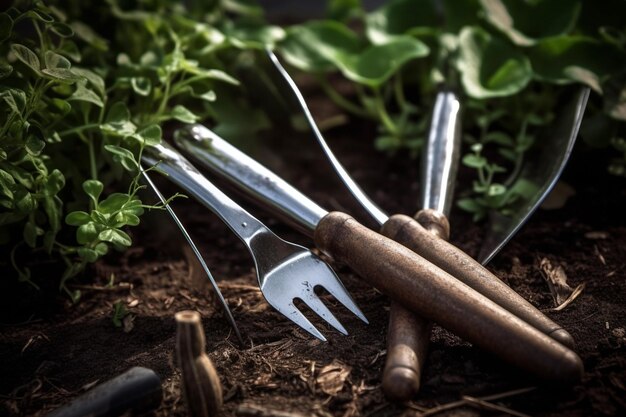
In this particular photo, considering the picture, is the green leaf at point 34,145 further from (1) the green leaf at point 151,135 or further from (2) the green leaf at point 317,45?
(2) the green leaf at point 317,45

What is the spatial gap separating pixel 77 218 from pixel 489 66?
0.90m

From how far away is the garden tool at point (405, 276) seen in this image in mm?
748

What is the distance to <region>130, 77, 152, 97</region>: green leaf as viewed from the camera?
1135mm

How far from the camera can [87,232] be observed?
927 millimetres

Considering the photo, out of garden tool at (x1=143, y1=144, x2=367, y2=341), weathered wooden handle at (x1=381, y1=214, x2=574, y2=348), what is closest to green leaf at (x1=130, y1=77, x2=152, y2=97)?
garden tool at (x1=143, y1=144, x2=367, y2=341)

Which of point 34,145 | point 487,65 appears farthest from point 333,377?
point 487,65

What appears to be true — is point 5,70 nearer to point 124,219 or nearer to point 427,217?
point 124,219

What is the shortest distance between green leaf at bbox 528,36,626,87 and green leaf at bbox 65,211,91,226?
3.13 feet

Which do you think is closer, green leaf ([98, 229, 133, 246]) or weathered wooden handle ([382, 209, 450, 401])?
weathered wooden handle ([382, 209, 450, 401])

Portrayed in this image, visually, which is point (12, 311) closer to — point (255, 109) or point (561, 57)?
point (255, 109)

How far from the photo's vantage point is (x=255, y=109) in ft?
4.78

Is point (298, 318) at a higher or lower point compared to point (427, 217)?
lower

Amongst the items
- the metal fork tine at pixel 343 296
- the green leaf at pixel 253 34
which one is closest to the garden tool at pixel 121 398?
the metal fork tine at pixel 343 296

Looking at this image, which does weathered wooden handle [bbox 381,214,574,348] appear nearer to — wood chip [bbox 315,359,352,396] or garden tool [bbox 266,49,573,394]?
garden tool [bbox 266,49,573,394]
